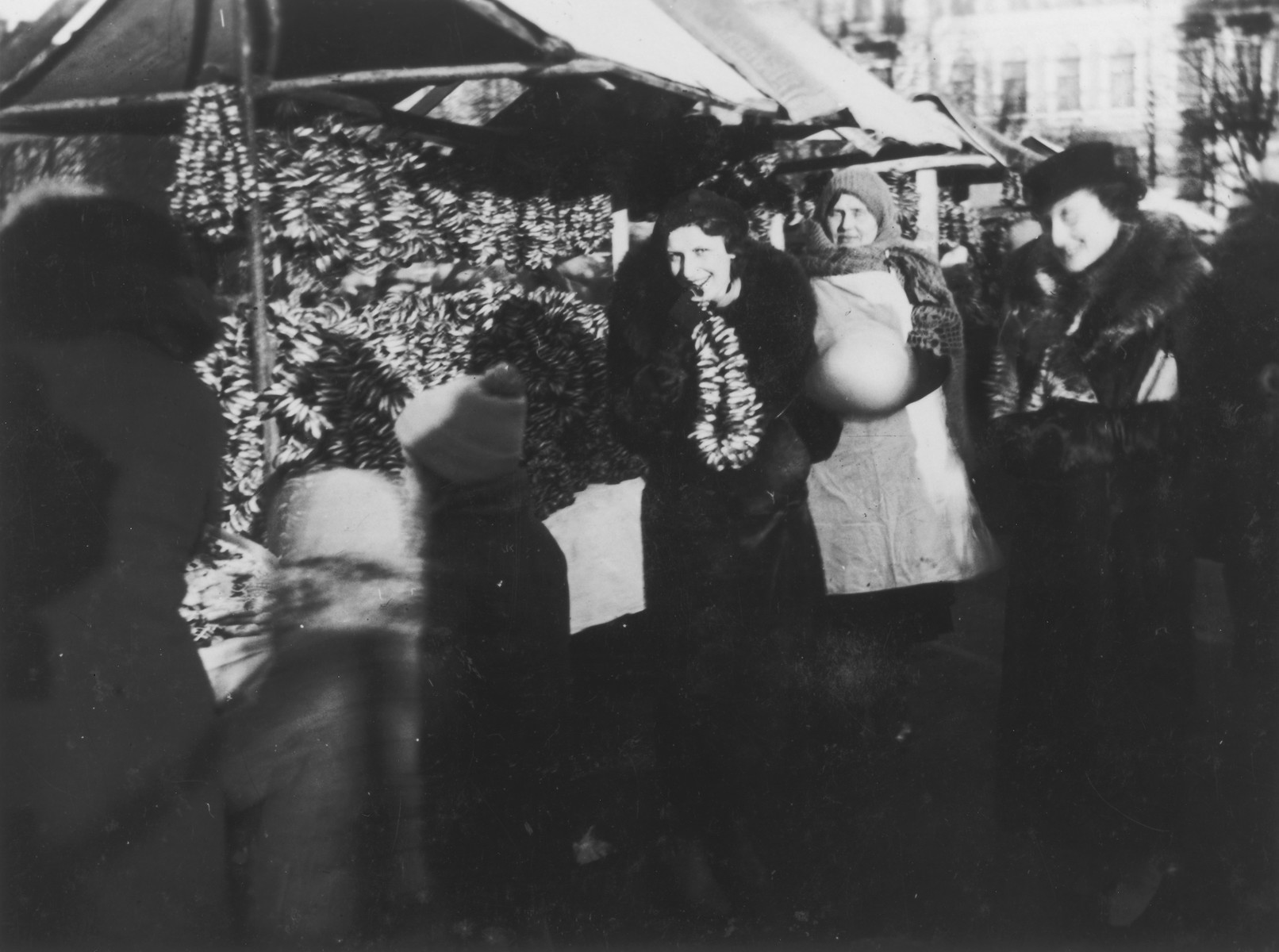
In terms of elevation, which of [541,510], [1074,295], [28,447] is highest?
[1074,295]

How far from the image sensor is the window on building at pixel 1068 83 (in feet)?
9.62

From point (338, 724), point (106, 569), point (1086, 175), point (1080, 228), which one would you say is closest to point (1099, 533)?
point (1080, 228)

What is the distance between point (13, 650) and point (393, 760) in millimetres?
1202

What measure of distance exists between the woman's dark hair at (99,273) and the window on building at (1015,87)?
2335 mm

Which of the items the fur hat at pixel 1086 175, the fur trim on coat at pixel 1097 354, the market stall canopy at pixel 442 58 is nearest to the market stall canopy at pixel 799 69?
the market stall canopy at pixel 442 58

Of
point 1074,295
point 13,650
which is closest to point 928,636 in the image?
point 1074,295

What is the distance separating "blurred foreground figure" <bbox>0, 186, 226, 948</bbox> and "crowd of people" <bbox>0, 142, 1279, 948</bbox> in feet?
0.04

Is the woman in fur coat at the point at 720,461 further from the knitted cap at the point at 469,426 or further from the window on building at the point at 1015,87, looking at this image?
the window on building at the point at 1015,87

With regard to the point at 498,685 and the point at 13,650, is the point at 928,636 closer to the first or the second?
the point at 498,685

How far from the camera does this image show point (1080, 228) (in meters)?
3.01

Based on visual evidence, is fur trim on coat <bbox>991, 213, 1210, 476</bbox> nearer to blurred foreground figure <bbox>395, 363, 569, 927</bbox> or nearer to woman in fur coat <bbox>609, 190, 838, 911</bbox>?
woman in fur coat <bbox>609, 190, 838, 911</bbox>

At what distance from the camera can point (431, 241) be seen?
303cm

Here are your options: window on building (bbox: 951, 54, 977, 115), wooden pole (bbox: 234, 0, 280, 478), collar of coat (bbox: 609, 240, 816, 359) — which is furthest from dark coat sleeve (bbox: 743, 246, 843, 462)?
wooden pole (bbox: 234, 0, 280, 478)

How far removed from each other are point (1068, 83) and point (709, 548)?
1655 millimetres
